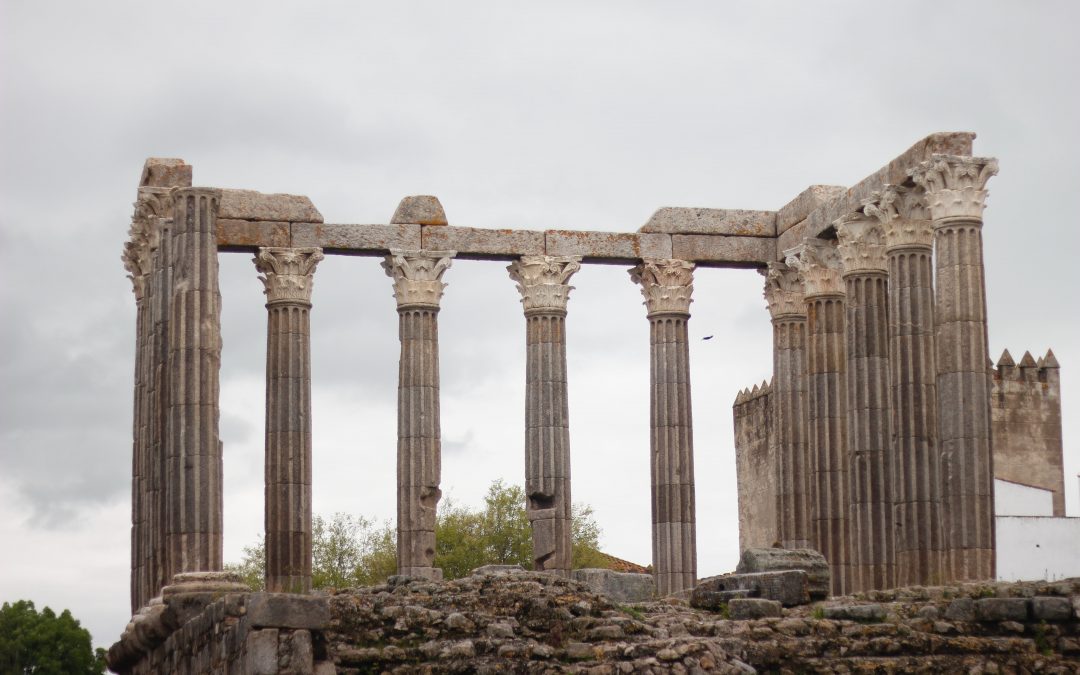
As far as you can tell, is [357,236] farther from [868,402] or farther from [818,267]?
[868,402]

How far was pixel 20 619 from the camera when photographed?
78188 mm

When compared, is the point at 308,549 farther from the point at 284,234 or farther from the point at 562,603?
the point at 562,603

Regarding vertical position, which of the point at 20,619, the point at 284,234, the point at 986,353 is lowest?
the point at 20,619

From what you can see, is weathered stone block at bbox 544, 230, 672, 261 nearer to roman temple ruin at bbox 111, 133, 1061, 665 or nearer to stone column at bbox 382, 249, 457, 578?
roman temple ruin at bbox 111, 133, 1061, 665

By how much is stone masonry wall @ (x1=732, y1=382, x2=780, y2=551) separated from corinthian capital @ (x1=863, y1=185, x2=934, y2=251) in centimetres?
1860

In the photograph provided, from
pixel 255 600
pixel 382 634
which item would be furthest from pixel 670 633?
pixel 255 600

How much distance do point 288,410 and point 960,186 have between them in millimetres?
14299

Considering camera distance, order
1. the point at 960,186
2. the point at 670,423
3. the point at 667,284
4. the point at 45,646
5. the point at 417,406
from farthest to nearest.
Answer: the point at 45,646, the point at 667,284, the point at 670,423, the point at 417,406, the point at 960,186

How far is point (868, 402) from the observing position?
43.5 m

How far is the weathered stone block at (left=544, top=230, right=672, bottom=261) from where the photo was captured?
156 feet

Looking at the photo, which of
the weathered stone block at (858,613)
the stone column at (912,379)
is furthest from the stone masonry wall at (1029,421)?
the weathered stone block at (858,613)

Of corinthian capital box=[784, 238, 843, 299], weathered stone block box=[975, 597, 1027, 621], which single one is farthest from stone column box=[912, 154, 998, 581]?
corinthian capital box=[784, 238, 843, 299]

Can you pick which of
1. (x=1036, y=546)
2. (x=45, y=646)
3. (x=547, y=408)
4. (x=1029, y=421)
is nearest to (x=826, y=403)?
(x=547, y=408)

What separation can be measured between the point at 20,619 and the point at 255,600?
52.2 metres
